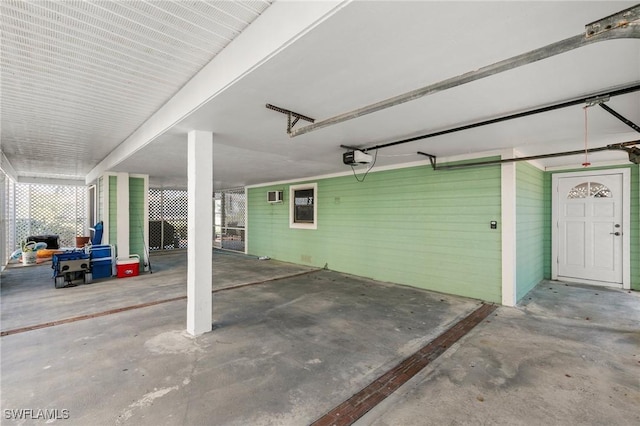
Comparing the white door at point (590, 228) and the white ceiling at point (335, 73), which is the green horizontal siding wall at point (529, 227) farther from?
the white ceiling at point (335, 73)

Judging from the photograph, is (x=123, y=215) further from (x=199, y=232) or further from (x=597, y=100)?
(x=597, y=100)

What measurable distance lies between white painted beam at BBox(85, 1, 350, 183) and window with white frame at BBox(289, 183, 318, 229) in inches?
184

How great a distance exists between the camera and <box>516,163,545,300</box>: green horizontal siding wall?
4.47 meters

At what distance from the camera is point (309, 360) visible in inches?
104

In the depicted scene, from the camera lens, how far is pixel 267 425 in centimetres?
181

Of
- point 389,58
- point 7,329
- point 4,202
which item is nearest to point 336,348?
point 389,58

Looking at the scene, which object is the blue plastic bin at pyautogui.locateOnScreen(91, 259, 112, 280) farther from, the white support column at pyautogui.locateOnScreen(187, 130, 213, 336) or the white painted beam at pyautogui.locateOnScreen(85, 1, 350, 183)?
the white painted beam at pyautogui.locateOnScreen(85, 1, 350, 183)

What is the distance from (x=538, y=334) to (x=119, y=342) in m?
4.63

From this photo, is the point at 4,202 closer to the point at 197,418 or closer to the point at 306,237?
the point at 306,237

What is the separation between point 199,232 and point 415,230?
3831 mm

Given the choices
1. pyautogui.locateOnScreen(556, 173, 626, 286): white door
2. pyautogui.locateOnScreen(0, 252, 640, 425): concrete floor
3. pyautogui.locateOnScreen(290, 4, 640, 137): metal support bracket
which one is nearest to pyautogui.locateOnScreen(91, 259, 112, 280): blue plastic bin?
pyautogui.locateOnScreen(0, 252, 640, 425): concrete floor

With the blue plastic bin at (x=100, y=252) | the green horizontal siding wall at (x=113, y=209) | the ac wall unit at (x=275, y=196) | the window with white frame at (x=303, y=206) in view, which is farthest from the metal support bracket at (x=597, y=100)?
the green horizontal siding wall at (x=113, y=209)

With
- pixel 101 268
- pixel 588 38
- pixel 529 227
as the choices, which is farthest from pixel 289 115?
pixel 101 268

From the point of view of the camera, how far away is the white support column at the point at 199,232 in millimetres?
3131
